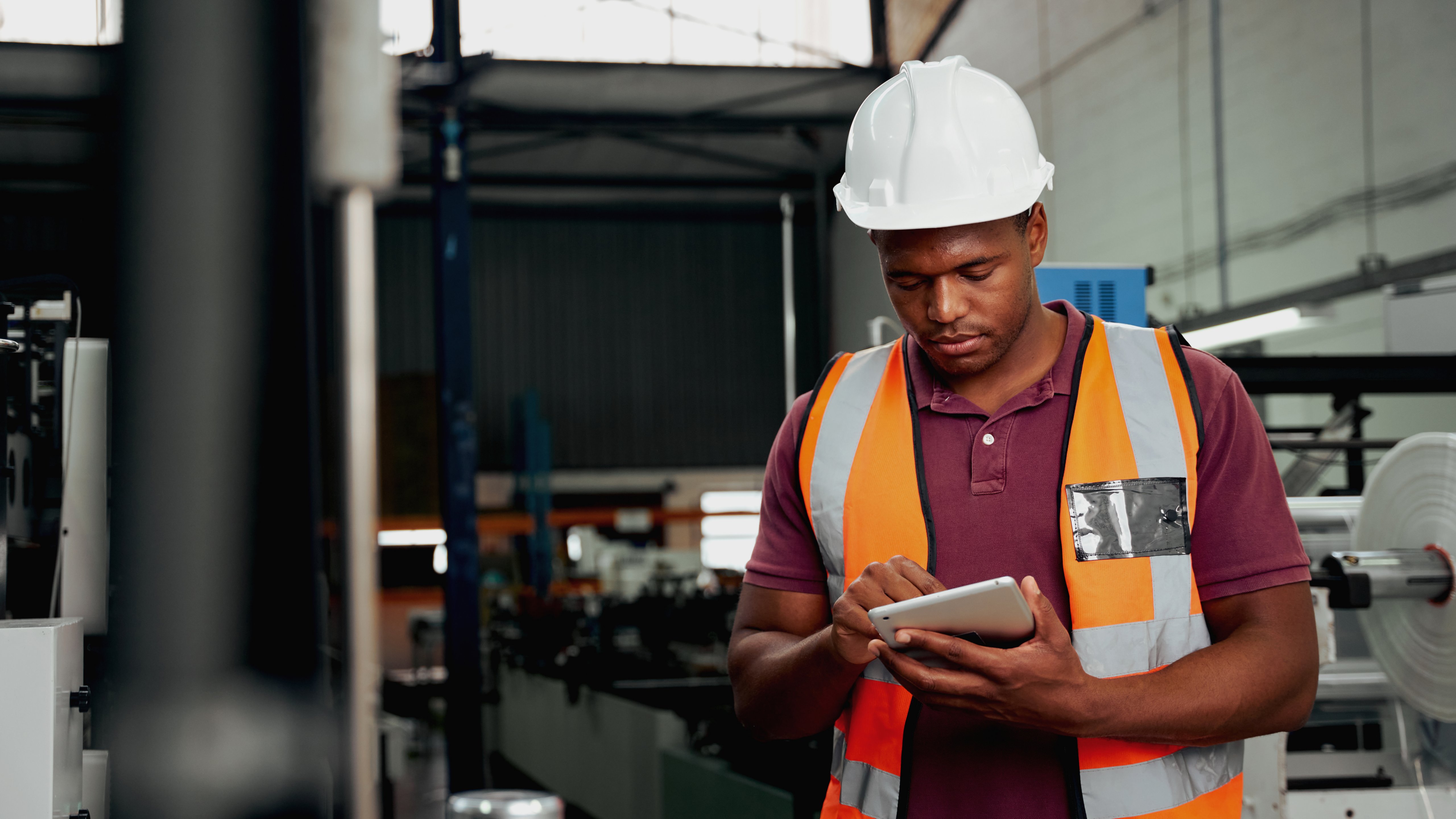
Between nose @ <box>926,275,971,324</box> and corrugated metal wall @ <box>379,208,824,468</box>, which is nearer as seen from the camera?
nose @ <box>926,275,971,324</box>

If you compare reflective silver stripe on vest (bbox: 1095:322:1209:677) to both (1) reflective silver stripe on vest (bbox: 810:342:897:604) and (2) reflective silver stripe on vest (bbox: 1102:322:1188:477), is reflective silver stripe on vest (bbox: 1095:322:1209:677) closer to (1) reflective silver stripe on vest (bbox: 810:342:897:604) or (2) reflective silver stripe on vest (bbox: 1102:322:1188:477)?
(2) reflective silver stripe on vest (bbox: 1102:322:1188:477)

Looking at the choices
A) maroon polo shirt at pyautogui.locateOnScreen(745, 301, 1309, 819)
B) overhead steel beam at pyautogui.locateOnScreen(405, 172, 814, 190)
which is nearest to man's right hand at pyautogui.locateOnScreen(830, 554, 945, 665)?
maroon polo shirt at pyautogui.locateOnScreen(745, 301, 1309, 819)

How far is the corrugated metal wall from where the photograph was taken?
15438 millimetres

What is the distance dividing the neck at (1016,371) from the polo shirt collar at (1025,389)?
0.4 inches

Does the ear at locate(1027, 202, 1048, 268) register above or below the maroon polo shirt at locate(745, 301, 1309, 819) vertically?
above

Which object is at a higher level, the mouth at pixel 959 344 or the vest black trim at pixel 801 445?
the mouth at pixel 959 344

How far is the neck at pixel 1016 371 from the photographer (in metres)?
1.32

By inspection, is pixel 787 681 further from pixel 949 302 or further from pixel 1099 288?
pixel 1099 288

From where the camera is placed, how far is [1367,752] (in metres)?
2.54

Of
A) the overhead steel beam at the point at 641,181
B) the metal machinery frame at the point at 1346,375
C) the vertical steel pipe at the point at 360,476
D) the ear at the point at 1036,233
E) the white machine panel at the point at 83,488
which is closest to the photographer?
the vertical steel pipe at the point at 360,476

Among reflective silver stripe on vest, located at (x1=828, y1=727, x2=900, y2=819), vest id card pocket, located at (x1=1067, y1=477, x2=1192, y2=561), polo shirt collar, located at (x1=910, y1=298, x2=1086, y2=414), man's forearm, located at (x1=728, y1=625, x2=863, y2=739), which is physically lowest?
reflective silver stripe on vest, located at (x1=828, y1=727, x2=900, y2=819)

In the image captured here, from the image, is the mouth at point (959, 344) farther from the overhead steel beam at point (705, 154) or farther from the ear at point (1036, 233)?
the overhead steel beam at point (705, 154)

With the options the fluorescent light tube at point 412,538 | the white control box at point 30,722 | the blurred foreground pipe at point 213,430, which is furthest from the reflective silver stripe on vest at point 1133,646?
the fluorescent light tube at point 412,538

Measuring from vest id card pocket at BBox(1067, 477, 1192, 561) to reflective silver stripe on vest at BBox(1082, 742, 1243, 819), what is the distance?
22cm
